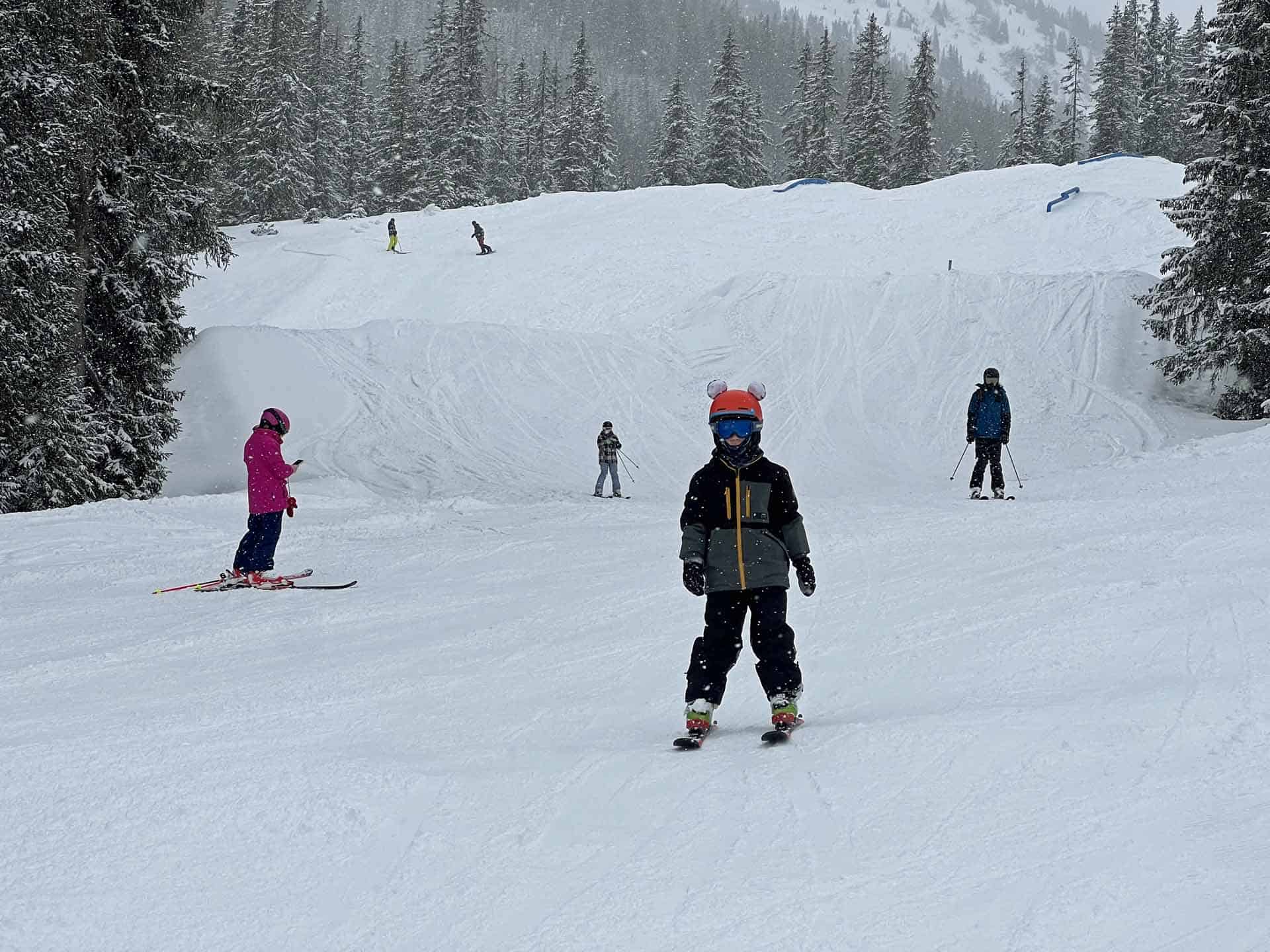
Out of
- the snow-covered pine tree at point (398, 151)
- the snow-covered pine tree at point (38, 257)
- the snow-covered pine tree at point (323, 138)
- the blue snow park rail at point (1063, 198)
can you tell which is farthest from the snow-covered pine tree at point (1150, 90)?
the snow-covered pine tree at point (38, 257)

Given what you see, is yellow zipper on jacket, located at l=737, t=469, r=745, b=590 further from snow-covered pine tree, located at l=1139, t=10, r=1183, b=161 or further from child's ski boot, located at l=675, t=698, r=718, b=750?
snow-covered pine tree, located at l=1139, t=10, r=1183, b=161

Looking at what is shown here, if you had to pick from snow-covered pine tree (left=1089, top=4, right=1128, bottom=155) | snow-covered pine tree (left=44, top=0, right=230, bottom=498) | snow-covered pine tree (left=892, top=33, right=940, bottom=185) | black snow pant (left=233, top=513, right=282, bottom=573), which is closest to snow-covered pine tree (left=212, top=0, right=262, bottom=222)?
snow-covered pine tree (left=44, top=0, right=230, bottom=498)

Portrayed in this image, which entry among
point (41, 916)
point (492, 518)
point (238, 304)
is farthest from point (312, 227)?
point (41, 916)

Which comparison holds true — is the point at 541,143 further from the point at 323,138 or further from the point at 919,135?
the point at 919,135

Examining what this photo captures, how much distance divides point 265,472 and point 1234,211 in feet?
57.9

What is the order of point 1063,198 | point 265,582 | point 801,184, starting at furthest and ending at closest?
point 801,184
point 1063,198
point 265,582

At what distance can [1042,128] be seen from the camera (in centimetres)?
6725

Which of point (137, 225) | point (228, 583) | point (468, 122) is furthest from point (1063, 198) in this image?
point (468, 122)

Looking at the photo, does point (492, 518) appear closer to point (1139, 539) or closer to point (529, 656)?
point (529, 656)

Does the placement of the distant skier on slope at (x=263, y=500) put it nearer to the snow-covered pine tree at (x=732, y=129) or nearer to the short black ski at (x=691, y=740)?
the short black ski at (x=691, y=740)

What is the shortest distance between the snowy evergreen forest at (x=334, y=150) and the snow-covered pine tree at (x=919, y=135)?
129 millimetres

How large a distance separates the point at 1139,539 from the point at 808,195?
3112 cm

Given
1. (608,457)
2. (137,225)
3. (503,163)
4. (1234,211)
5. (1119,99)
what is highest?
(1119,99)

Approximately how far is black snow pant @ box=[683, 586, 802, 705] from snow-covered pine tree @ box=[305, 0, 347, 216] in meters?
50.5
